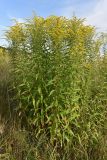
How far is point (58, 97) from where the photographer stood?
6.44 m

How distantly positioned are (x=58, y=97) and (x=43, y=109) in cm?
33

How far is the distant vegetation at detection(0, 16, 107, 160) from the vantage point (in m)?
6.48

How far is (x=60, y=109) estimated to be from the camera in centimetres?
645

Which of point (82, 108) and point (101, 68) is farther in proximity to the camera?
point (101, 68)

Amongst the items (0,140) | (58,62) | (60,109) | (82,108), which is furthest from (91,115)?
(0,140)

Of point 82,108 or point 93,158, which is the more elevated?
point 82,108

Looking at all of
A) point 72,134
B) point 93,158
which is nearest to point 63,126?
point 72,134

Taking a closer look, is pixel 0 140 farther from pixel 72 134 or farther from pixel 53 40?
pixel 53 40

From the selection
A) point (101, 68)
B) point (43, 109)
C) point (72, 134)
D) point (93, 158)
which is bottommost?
point (93, 158)

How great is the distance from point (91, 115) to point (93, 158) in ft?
2.33

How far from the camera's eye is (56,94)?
6426mm

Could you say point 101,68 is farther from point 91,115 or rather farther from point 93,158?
point 93,158

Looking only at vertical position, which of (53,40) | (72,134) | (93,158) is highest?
(53,40)

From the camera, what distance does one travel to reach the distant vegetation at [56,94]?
6480mm
